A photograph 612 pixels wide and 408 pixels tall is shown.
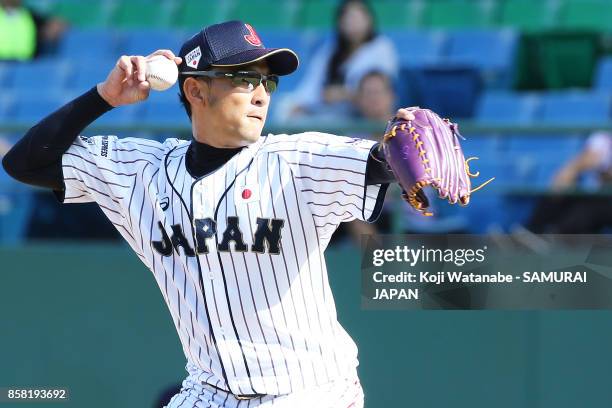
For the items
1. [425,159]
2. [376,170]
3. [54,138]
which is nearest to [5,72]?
[54,138]

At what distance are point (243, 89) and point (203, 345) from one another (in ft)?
2.46

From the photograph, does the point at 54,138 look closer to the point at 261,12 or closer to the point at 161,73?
the point at 161,73

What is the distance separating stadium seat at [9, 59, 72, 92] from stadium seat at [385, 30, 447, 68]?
2719mm

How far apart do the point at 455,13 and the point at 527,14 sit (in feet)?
2.18

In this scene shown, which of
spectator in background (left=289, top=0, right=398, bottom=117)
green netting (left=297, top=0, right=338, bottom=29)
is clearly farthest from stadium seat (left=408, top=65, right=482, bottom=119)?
green netting (left=297, top=0, right=338, bottom=29)

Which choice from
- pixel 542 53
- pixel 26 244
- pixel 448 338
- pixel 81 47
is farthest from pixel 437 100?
pixel 81 47

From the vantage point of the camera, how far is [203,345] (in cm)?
331

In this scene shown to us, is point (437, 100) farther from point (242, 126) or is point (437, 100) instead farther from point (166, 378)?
point (242, 126)

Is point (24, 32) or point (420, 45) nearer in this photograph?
point (420, 45)

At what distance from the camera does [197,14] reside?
1059cm

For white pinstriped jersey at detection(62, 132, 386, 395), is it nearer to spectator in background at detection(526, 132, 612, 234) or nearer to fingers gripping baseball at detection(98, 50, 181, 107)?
fingers gripping baseball at detection(98, 50, 181, 107)

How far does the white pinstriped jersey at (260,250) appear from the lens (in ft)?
10.3

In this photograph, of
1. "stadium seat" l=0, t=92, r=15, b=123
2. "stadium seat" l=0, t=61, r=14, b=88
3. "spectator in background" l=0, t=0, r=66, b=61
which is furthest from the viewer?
"stadium seat" l=0, t=61, r=14, b=88

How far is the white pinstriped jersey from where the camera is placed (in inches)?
123
